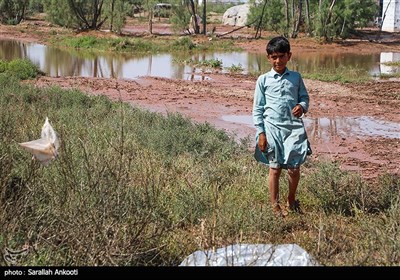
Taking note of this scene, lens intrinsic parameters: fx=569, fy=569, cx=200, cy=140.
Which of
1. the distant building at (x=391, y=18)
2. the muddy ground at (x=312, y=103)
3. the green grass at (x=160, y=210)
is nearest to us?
the green grass at (x=160, y=210)

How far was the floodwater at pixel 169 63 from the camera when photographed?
12.1m

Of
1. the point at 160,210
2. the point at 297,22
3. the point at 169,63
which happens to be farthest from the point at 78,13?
the point at 160,210

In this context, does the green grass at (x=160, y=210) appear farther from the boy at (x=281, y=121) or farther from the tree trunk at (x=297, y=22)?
the tree trunk at (x=297, y=22)

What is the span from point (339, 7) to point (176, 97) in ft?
71.3

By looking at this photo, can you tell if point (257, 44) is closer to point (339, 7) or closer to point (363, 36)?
point (339, 7)

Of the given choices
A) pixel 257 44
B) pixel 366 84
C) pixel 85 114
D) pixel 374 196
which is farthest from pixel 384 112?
pixel 257 44

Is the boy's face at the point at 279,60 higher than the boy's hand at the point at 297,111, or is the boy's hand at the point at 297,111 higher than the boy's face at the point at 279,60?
the boy's face at the point at 279,60

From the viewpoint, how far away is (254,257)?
298 centimetres

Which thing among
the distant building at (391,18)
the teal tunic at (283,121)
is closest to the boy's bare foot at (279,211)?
the teal tunic at (283,121)

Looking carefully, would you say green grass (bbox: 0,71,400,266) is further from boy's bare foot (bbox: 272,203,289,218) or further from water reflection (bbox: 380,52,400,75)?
water reflection (bbox: 380,52,400,75)

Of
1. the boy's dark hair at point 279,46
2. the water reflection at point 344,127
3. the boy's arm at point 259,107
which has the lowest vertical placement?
the water reflection at point 344,127

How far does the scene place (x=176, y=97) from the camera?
47.2 ft

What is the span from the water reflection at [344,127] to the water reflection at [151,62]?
7495mm

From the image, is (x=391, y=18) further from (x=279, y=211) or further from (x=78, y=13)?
(x=279, y=211)
